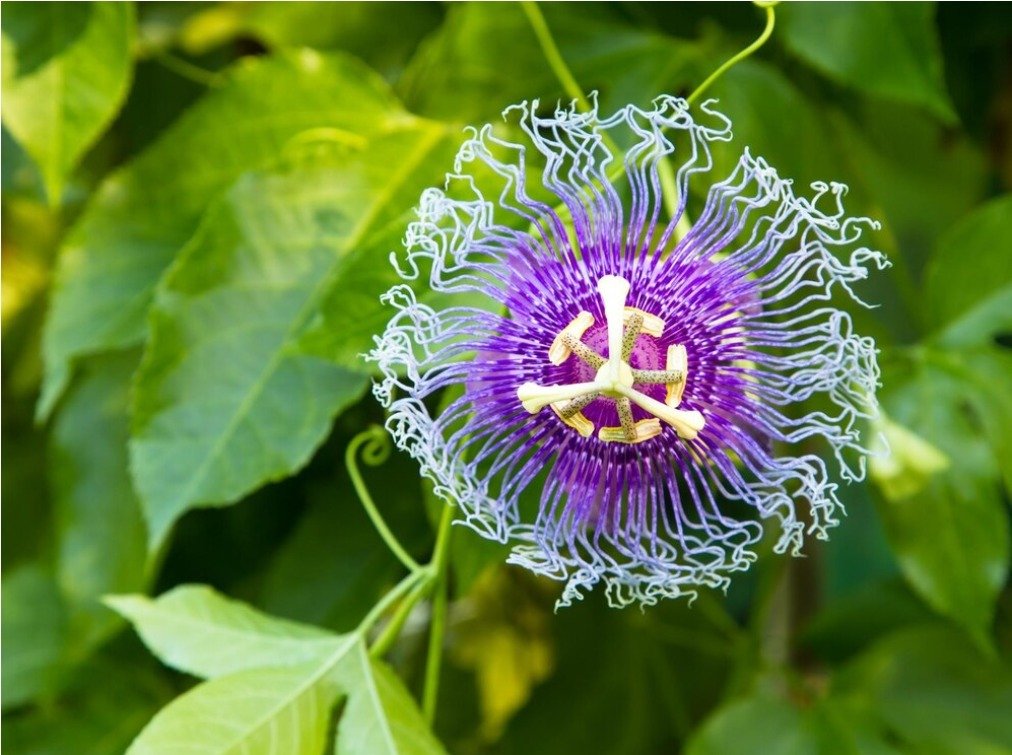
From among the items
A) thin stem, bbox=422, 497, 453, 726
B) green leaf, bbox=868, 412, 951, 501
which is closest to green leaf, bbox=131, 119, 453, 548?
thin stem, bbox=422, 497, 453, 726

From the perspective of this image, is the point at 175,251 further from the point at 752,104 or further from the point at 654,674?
the point at 654,674

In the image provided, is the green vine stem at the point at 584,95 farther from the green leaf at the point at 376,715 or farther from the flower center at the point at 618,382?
the green leaf at the point at 376,715

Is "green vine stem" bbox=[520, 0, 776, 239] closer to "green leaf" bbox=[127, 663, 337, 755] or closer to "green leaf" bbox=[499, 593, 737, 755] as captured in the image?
"green leaf" bbox=[127, 663, 337, 755]

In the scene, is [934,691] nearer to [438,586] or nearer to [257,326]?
[438,586]

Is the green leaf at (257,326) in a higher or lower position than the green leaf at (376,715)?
higher

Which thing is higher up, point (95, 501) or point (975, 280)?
point (975, 280)

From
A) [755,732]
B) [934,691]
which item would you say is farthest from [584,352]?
[934,691]

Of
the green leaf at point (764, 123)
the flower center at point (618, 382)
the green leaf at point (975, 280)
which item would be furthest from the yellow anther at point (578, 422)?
the green leaf at point (975, 280)
